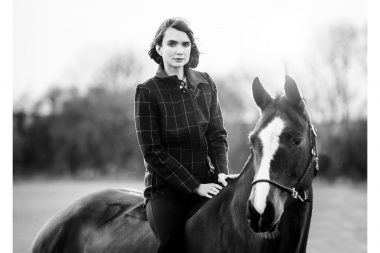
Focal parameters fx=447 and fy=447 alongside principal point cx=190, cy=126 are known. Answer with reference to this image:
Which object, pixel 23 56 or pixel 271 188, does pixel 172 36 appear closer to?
pixel 271 188

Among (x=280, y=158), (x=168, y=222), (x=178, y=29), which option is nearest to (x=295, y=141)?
(x=280, y=158)

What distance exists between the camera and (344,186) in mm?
15297

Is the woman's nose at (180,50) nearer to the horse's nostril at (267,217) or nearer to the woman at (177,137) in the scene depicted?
the woman at (177,137)

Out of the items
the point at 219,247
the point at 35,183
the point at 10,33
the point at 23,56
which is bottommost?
the point at 35,183

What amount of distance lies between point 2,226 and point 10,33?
214 cm

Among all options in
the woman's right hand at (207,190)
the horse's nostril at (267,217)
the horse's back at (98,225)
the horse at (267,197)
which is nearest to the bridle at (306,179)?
the horse at (267,197)

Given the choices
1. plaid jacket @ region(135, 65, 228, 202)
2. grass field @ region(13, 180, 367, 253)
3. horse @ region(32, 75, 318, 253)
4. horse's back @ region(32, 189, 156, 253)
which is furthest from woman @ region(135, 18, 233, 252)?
grass field @ region(13, 180, 367, 253)

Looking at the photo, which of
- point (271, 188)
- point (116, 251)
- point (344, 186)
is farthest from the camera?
point (344, 186)

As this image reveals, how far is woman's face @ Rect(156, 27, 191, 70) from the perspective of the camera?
282 centimetres

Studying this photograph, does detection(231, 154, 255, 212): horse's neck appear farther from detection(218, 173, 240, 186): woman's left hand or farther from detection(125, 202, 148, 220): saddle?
detection(125, 202, 148, 220): saddle

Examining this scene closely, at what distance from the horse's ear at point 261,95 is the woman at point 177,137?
463 mm

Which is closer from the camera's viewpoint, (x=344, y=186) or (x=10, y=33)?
(x=10, y=33)

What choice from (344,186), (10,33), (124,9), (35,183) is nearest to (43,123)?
(35,183)

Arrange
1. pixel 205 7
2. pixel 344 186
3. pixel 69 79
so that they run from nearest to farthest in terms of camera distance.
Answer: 1. pixel 205 7
2. pixel 344 186
3. pixel 69 79
